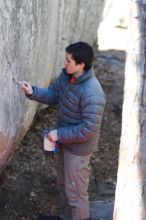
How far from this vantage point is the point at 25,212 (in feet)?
A: 18.4

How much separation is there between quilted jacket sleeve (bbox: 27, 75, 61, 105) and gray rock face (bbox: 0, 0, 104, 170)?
0.18m

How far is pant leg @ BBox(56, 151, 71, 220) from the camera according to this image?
517cm

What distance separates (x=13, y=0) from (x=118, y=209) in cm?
190

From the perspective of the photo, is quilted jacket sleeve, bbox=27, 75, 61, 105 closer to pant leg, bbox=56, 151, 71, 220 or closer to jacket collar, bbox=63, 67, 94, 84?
jacket collar, bbox=63, 67, 94, 84

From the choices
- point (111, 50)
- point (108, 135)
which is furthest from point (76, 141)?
point (111, 50)

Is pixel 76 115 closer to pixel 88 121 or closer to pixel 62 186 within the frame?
pixel 88 121

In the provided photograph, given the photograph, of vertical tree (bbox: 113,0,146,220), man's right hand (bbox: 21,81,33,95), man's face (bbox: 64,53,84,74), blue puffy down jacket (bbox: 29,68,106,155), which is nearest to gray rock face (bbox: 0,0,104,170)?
man's right hand (bbox: 21,81,33,95)

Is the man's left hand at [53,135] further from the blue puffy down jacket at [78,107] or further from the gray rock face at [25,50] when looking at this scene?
the gray rock face at [25,50]

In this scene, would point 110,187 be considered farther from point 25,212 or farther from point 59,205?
point 25,212

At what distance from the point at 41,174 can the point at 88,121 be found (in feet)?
6.40

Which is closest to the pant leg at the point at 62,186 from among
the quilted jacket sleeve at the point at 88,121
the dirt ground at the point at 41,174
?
the dirt ground at the point at 41,174

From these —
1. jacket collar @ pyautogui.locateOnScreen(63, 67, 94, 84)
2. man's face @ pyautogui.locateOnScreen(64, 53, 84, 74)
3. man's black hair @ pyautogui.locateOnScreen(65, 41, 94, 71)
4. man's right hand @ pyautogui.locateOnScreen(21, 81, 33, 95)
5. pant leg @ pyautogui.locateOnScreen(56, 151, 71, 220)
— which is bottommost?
pant leg @ pyautogui.locateOnScreen(56, 151, 71, 220)

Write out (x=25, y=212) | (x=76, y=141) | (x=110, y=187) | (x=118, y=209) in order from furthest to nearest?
1. (x=110, y=187)
2. (x=25, y=212)
3. (x=76, y=141)
4. (x=118, y=209)

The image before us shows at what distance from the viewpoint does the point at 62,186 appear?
532cm
